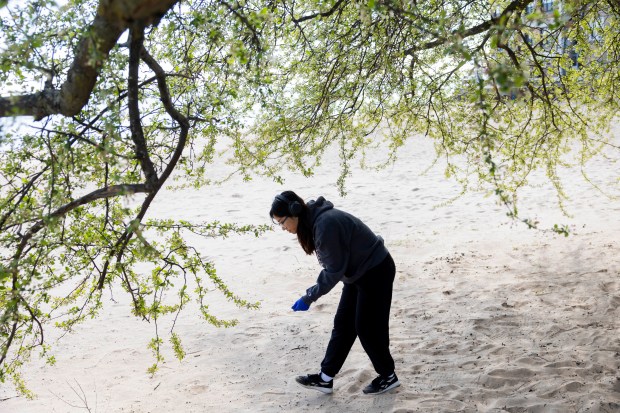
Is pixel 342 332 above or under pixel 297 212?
under

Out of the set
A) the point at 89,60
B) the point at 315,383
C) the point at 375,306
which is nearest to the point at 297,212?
the point at 375,306

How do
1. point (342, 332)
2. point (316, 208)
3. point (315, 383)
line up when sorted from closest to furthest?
point (316, 208) < point (342, 332) < point (315, 383)

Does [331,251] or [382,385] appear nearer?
[331,251]

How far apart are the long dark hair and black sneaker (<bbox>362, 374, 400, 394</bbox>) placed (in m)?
1.07

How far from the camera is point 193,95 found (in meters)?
3.82

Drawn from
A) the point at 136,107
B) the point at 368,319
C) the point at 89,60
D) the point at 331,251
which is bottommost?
the point at 368,319

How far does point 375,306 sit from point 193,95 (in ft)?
5.92

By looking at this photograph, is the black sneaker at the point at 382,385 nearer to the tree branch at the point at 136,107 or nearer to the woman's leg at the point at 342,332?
the woman's leg at the point at 342,332

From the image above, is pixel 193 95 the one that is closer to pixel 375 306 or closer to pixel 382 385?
pixel 375 306

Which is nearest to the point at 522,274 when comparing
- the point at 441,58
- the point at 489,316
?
the point at 489,316

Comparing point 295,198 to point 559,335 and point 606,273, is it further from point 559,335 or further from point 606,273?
point 606,273

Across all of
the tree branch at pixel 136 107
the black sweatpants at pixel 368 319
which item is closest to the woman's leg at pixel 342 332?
the black sweatpants at pixel 368 319

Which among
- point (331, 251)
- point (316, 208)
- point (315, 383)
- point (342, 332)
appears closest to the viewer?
point (331, 251)

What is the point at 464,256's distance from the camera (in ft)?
25.5
